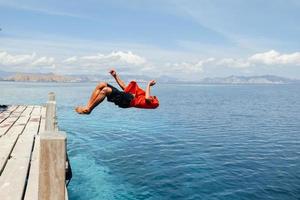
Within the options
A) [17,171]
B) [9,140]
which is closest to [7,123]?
[9,140]

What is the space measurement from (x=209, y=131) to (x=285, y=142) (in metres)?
8.55

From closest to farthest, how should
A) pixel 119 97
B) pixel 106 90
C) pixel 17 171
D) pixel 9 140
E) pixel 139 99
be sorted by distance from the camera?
pixel 17 171 → pixel 106 90 → pixel 119 97 → pixel 139 99 → pixel 9 140

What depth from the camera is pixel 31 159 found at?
33.3ft

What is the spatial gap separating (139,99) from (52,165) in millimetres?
5484

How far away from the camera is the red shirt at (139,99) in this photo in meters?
9.56

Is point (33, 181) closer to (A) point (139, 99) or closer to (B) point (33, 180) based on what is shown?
(B) point (33, 180)

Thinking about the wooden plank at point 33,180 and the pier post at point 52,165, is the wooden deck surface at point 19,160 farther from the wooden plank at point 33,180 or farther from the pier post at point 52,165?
the pier post at point 52,165

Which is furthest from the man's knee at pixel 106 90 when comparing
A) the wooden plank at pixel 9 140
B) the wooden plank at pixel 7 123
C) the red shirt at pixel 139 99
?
the wooden plank at pixel 7 123

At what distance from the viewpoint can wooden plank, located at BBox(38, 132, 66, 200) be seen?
4.18m

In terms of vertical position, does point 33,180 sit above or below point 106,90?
below

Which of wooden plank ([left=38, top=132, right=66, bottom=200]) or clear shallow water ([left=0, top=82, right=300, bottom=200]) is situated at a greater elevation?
wooden plank ([left=38, top=132, right=66, bottom=200])

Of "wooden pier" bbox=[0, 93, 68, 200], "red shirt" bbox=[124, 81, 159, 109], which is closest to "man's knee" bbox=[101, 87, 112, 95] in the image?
"red shirt" bbox=[124, 81, 159, 109]

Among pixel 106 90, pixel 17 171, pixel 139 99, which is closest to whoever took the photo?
pixel 17 171

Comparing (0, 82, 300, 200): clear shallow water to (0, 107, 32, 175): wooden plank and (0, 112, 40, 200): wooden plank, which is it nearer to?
(0, 107, 32, 175): wooden plank
